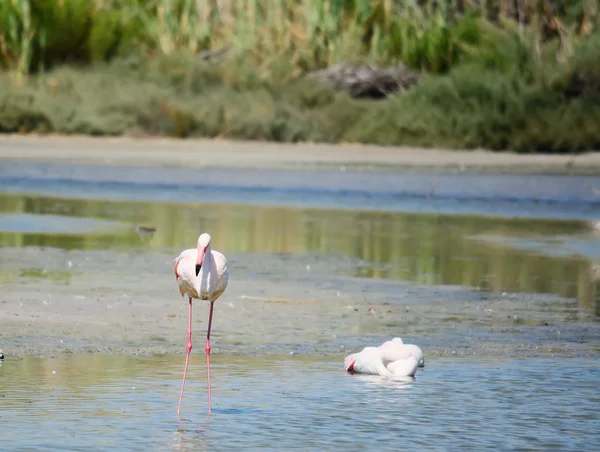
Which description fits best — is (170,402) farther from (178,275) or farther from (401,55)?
(401,55)

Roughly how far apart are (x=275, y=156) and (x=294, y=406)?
1860cm

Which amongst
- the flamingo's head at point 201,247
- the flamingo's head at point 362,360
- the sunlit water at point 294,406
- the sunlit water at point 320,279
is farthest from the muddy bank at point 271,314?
the flamingo's head at point 201,247

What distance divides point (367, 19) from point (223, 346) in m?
23.5

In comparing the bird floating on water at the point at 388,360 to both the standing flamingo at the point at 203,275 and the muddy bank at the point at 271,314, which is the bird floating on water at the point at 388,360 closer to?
the muddy bank at the point at 271,314

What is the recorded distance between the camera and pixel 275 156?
26.7 meters

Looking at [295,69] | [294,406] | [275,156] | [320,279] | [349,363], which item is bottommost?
[294,406]

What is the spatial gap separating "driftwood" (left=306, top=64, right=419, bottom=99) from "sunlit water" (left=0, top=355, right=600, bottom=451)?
21.4 m

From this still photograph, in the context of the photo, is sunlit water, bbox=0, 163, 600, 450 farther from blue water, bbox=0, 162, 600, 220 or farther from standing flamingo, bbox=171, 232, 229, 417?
standing flamingo, bbox=171, 232, 229, 417

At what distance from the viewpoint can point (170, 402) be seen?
27.1ft

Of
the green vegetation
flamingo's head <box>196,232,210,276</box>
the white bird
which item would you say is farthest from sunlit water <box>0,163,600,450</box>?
the green vegetation

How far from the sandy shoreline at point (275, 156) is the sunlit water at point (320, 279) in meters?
1.04

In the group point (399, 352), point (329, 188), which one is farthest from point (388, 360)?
point (329, 188)

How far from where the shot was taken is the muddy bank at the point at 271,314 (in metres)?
10.0

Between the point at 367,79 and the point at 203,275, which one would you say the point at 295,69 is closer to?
the point at 367,79
